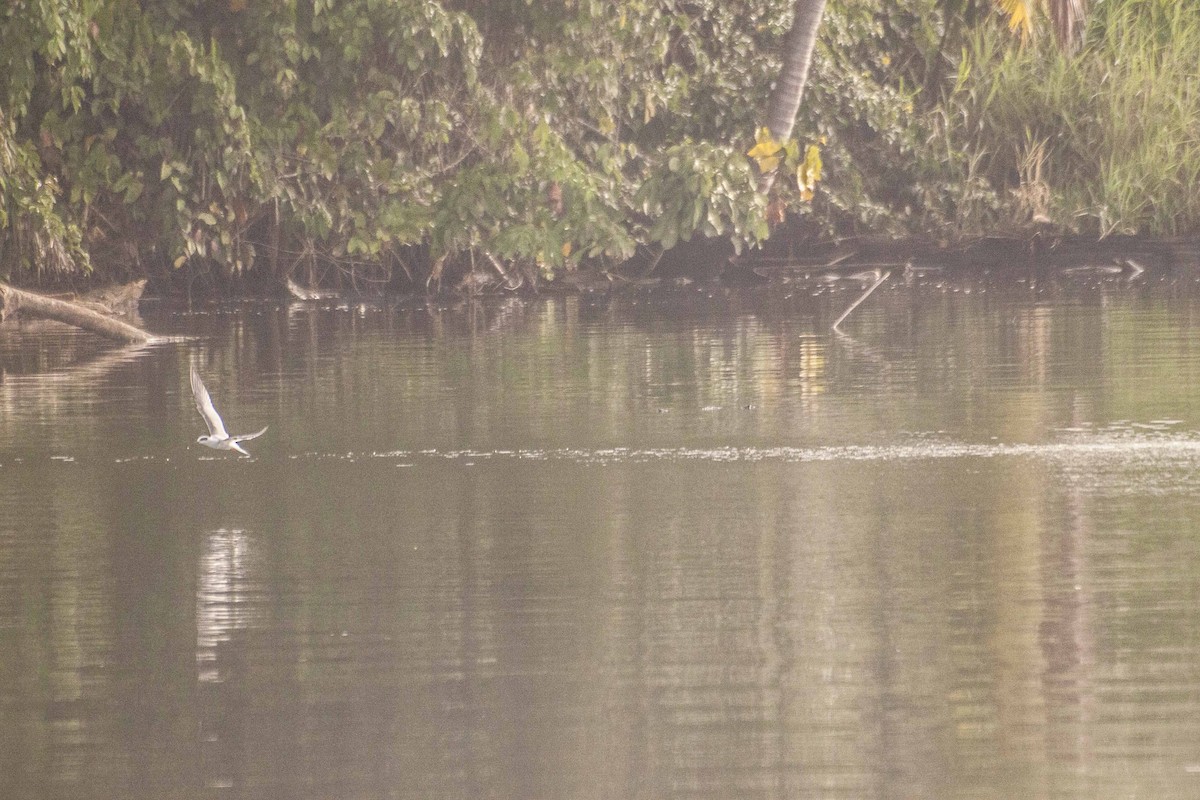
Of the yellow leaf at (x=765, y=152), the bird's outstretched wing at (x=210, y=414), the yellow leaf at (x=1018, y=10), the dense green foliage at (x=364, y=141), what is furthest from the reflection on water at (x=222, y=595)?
the yellow leaf at (x=1018, y=10)

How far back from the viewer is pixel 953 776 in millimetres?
5031

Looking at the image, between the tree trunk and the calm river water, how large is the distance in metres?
10.4

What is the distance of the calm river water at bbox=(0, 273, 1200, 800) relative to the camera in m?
5.30

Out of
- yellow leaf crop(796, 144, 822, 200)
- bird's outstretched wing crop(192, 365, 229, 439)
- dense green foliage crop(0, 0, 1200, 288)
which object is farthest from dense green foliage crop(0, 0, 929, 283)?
bird's outstretched wing crop(192, 365, 229, 439)

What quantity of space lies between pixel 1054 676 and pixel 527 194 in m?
17.5

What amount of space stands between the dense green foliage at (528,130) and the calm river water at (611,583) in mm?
7401

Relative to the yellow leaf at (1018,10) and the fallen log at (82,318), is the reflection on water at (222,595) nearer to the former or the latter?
the fallen log at (82,318)

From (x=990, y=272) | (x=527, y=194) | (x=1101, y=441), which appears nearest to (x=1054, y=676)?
(x=1101, y=441)

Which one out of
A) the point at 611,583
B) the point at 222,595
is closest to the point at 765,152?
the point at 611,583

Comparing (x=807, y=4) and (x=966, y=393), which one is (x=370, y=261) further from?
(x=966, y=393)

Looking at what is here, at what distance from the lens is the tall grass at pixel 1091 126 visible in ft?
86.6

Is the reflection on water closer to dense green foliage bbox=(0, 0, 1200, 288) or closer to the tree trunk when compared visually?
dense green foliage bbox=(0, 0, 1200, 288)

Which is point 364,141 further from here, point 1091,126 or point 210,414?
point 210,414

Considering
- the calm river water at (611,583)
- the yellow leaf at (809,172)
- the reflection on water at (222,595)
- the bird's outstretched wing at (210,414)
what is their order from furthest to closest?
the yellow leaf at (809,172) < the bird's outstretched wing at (210,414) < the reflection on water at (222,595) < the calm river water at (611,583)
